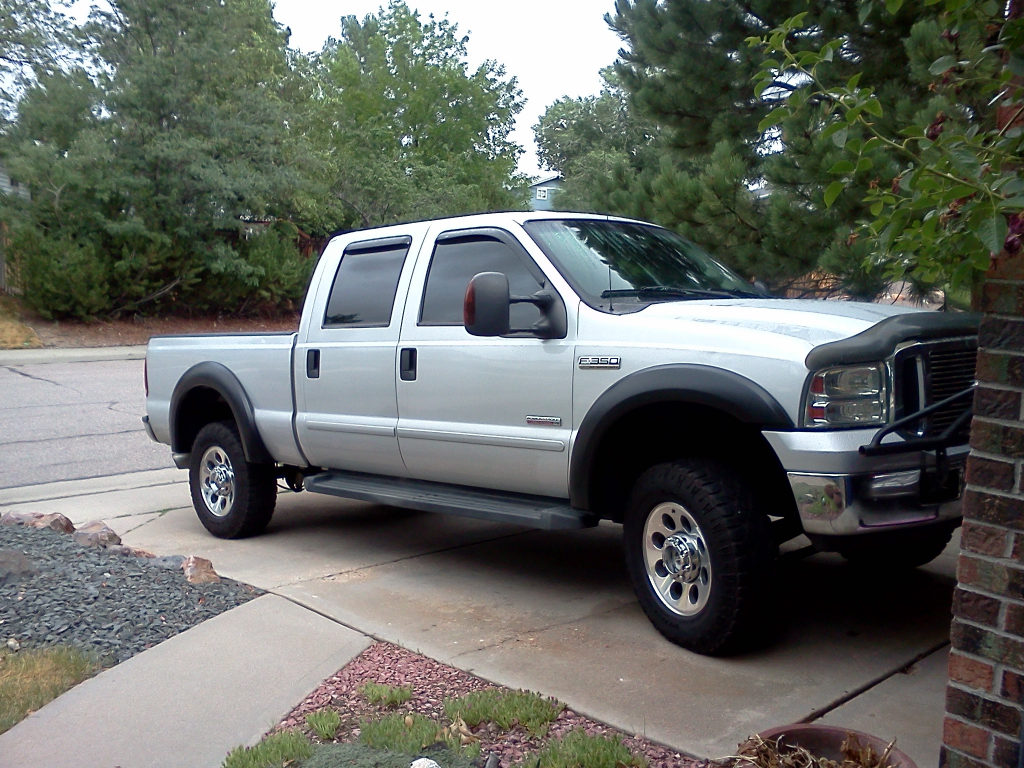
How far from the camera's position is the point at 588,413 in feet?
15.3

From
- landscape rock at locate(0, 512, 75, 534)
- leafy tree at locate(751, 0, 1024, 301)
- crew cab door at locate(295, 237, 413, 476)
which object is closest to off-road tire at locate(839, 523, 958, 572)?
leafy tree at locate(751, 0, 1024, 301)

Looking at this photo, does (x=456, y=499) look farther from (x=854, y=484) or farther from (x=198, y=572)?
(x=854, y=484)

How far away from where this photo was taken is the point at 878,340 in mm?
3920

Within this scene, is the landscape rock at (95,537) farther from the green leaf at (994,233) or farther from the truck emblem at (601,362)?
the green leaf at (994,233)

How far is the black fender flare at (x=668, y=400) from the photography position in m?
4.00

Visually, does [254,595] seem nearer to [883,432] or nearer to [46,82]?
[883,432]

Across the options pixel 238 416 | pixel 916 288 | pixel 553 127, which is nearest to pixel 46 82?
pixel 238 416

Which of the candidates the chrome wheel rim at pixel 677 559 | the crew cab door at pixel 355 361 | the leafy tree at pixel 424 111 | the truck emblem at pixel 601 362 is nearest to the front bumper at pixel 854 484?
the chrome wheel rim at pixel 677 559

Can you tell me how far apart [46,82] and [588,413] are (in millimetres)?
25347

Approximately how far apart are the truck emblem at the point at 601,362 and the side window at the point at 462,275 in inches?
23.5

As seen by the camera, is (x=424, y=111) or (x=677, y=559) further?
(x=424, y=111)

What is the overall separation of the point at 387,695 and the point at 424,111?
4189 cm

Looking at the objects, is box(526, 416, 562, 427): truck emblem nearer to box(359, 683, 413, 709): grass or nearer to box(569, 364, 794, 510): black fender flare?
box(569, 364, 794, 510): black fender flare

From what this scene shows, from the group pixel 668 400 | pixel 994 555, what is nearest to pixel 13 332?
pixel 668 400
